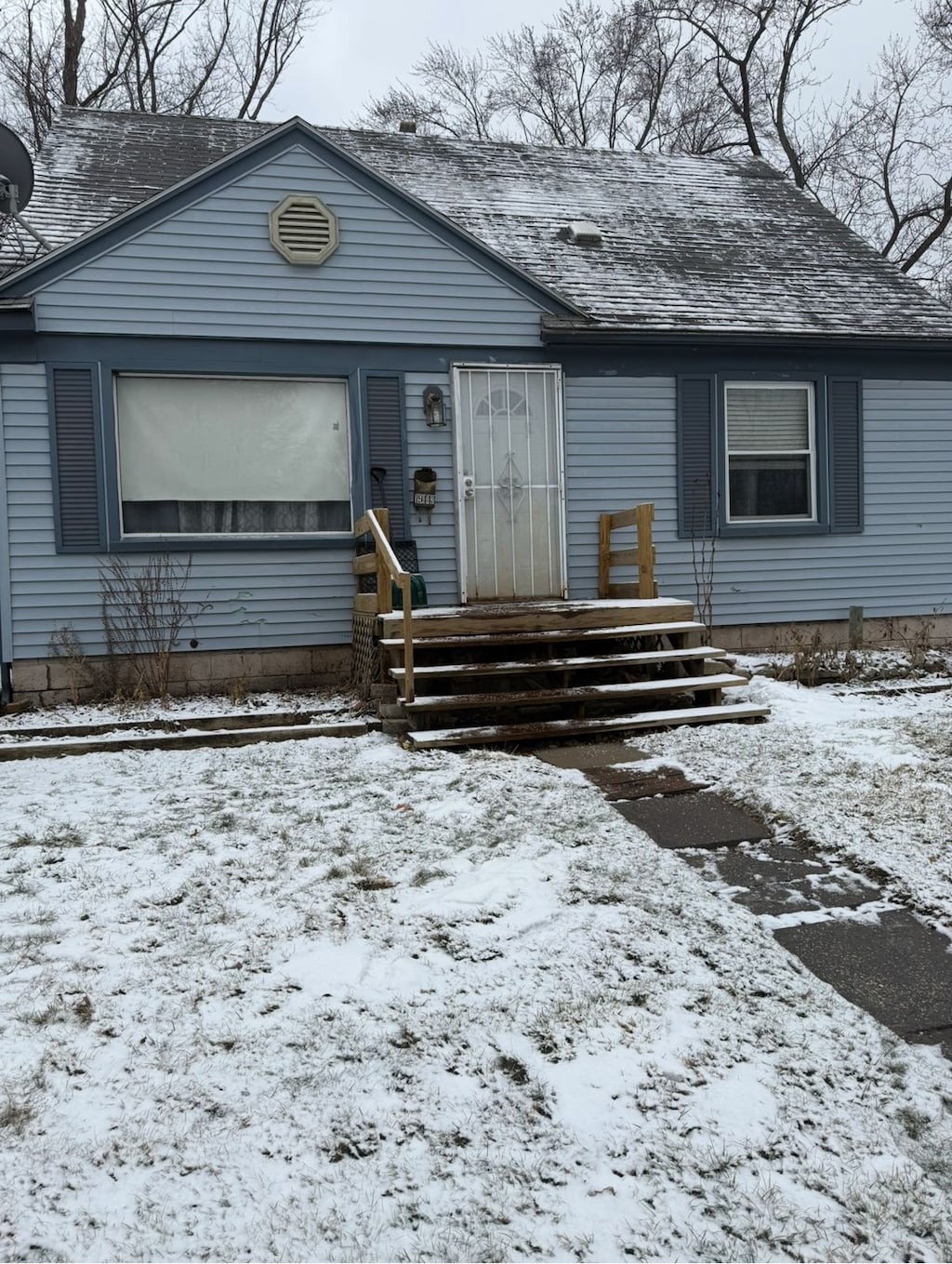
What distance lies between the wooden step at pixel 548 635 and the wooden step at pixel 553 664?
14 centimetres

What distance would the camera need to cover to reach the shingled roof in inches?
331

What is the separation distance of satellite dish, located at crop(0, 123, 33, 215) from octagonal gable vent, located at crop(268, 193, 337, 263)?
5.85ft

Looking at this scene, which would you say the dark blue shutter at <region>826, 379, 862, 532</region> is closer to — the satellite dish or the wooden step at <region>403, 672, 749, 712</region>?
the wooden step at <region>403, 672, 749, 712</region>

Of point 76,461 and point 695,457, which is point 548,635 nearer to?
point 695,457

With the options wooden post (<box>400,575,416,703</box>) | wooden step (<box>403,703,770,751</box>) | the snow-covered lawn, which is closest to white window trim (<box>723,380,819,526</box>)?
wooden step (<box>403,703,770,751</box>)

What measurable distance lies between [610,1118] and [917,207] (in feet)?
73.6

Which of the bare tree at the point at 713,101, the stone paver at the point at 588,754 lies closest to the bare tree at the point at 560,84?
the bare tree at the point at 713,101

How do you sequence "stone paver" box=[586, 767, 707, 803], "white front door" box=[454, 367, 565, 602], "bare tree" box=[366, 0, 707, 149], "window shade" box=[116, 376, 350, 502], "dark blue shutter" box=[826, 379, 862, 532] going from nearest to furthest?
"stone paver" box=[586, 767, 707, 803], "window shade" box=[116, 376, 350, 502], "white front door" box=[454, 367, 565, 602], "dark blue shutter" box=[826, 379, 862, 532], "bare tree" box=[366, 0, 707, 149]

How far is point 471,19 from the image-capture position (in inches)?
829

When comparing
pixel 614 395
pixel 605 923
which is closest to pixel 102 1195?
pixel 605 923

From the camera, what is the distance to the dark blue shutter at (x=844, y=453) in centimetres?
884

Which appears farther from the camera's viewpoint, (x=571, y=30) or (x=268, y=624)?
(x=571, y=30)

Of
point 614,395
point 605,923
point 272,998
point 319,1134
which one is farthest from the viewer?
point 614,395

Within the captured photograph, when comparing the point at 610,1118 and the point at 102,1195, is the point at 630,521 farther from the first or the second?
the point at 102,1195
